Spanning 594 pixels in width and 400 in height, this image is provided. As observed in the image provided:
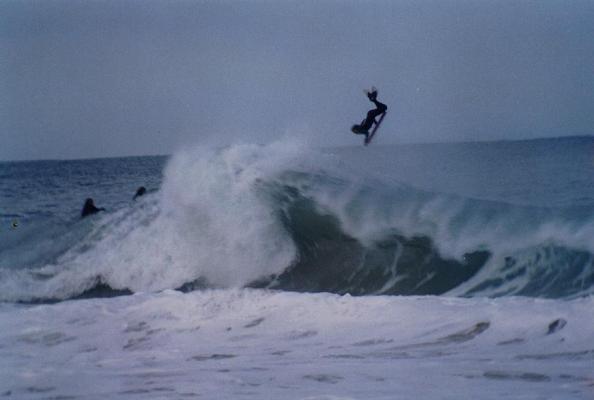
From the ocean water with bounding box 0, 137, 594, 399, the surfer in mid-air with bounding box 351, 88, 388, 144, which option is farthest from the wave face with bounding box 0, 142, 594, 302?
the surfer in mid-air with bounding box 351, 88, 388, 144

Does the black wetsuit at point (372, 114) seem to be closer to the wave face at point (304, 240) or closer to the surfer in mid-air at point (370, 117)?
the surfer in mid-air at point (370, 117)

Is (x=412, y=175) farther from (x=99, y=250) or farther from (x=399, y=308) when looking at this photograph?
(x=399, y=308)

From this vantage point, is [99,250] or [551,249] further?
[99,250]

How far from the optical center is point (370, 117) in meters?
12.5

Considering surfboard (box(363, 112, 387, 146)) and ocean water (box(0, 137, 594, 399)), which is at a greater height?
surfboard (box(363, 112, 387, 146))

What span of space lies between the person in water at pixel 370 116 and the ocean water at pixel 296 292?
0.75 metres

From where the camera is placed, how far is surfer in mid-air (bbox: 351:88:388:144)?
12320 millimetres

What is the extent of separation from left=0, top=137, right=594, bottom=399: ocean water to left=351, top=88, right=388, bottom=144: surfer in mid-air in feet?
2.42

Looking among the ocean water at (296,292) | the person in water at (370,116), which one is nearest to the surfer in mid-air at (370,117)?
the person in water at (370,116)

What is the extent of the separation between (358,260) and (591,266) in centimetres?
311

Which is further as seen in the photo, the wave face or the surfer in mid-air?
the surfer in mid-air

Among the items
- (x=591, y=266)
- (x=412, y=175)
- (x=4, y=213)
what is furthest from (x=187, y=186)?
(x=412, y=175)

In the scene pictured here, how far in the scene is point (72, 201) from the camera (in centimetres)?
2675

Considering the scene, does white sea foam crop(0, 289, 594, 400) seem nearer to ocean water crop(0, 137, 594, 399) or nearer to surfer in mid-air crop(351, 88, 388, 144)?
ocean water crop(0, 137, 594, 399)
